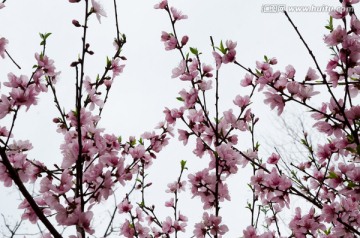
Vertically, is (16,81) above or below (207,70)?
below

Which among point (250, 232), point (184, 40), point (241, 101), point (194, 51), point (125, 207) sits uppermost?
point (184, 40)

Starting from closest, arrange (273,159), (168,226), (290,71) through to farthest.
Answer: (290,71), (273,159), (168,226)

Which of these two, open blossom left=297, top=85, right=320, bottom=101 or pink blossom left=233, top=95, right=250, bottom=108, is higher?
pink blossom left=233, top=95, right=250, bottom=108

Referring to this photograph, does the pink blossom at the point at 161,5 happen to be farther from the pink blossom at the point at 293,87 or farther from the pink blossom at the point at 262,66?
the pink blossom at the point at 293,87

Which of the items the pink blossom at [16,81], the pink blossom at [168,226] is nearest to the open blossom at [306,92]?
the pink blossom at [16,81]

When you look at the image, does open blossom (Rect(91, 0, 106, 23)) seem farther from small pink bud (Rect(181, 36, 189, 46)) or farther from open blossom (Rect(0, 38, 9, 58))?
small pink bud (Rect(181, 36, 189, 46))

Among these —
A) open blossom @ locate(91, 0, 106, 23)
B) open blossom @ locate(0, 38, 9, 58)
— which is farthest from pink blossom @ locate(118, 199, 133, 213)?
open blossom @ locate(91, 0, 106, 23)

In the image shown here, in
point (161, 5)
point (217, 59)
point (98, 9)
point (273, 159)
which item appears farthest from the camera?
point (273, 159)

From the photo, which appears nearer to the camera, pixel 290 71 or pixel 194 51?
pixel 290 71

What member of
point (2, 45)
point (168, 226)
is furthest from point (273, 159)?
point (2, 45)

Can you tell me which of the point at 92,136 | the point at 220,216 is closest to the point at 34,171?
the point at 92,136

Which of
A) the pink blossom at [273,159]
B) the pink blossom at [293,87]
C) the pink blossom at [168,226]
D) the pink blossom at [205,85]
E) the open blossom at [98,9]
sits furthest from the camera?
the pink blossom at [168,226]

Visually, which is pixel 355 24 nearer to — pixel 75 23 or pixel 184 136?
pixel 184 136

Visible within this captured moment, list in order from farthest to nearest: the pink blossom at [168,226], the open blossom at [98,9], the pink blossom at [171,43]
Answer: the pink blossom at [168,226] → the pink blossom at [171,43] → the open blossom at [98,9]
